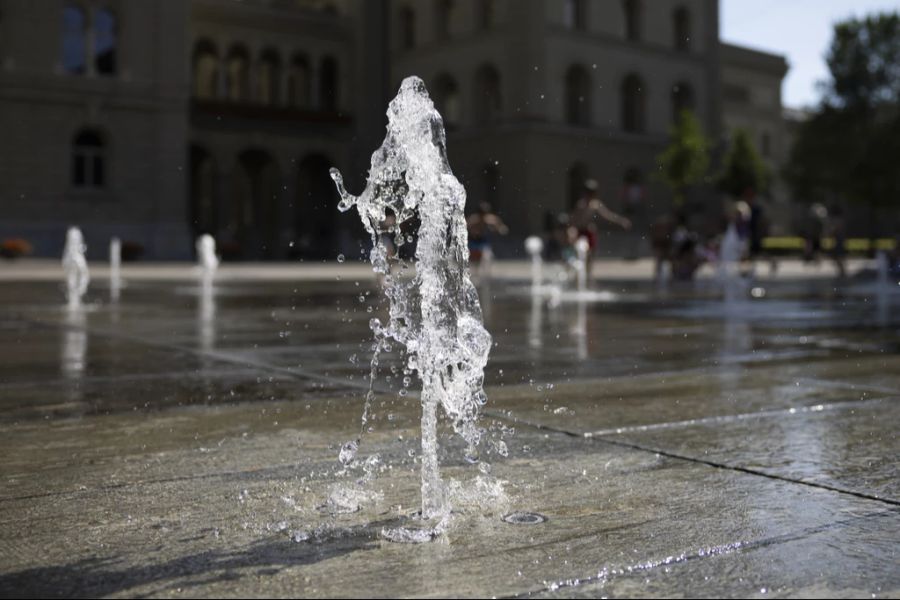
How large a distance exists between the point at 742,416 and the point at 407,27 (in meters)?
46.0

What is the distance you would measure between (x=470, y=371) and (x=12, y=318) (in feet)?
28.0

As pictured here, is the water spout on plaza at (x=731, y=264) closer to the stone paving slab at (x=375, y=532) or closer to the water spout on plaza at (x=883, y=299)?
the water spout on plaza at (x=883, y=299)

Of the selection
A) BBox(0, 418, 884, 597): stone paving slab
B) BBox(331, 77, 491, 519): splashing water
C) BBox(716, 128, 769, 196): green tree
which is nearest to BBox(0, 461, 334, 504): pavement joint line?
BBox(0, 418, 884, 597): stone paving slab

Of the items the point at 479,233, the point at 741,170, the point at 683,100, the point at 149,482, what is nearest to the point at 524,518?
the point at 149,482

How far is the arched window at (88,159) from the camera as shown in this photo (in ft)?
117

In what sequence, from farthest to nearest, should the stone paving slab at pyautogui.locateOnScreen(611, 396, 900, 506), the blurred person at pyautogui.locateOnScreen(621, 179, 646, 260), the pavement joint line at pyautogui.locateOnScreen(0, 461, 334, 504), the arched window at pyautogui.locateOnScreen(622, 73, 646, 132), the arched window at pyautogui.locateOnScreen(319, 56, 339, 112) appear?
1. the arched window at pyautogui.locateOnScreen(319, 56, 339, 112)
2. the arched window at pyautogui.locateOnScreen(622, 73, 646, 132)
3. the blurred person at pyautogui.locateOnScreen(621, 179, 646, 260)
4. the stone paving slab at pyautogui.locateOnScreen(611, 396, 900, 506)
5. the pavement joint line at pyautogui.locateOnScreen(0, 461, 334, 504)

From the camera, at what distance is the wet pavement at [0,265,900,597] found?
253 cm

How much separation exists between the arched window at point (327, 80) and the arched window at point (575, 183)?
10764mm

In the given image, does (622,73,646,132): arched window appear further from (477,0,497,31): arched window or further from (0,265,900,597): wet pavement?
(0,265,900,597): wet pavement

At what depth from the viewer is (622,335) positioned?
9.32 metres

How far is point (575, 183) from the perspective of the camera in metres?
46.3

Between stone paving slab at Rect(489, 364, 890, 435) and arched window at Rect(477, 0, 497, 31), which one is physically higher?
arched window at Rect(477, 0, 497, 31)

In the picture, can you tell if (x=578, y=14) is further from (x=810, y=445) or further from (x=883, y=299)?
(x=810, y=445)

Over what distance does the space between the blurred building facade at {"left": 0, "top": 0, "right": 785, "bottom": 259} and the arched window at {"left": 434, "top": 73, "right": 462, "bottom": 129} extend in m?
0.12
